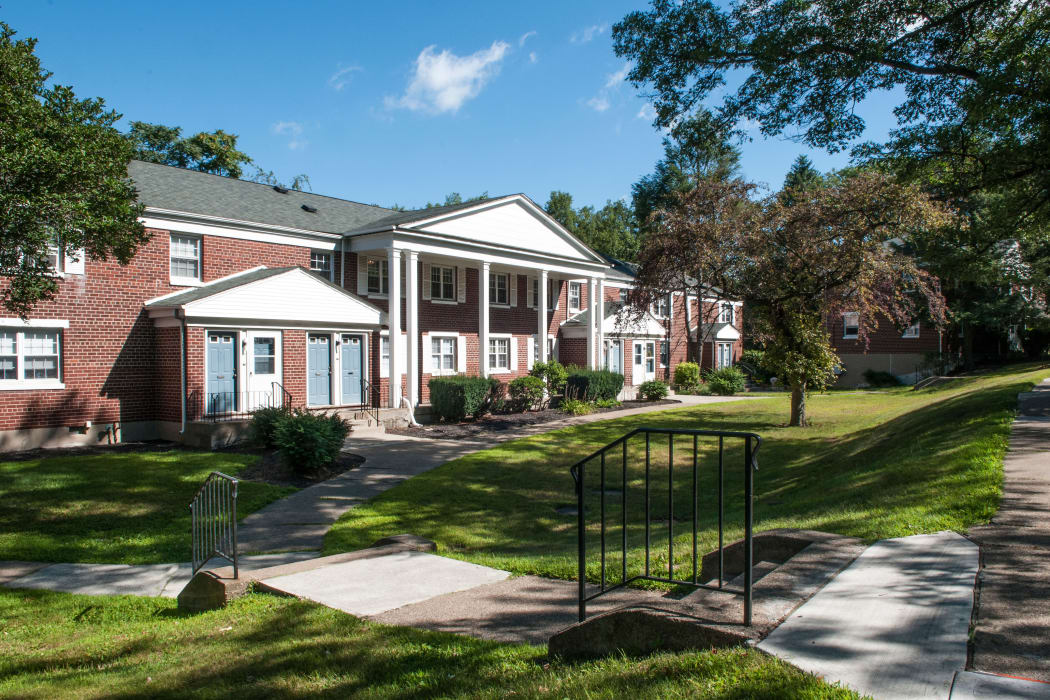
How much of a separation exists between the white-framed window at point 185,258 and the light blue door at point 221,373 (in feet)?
7.43

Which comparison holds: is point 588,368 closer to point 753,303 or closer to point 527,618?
point 753,303

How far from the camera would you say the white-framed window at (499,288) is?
2755 centimetres

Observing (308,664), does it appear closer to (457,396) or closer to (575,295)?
(457,396)

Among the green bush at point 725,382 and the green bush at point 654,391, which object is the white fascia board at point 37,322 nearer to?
the green bush at point 654,391

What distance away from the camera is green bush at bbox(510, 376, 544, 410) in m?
25.0

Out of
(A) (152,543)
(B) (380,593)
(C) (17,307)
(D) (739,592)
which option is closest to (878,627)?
(D) (739,592)

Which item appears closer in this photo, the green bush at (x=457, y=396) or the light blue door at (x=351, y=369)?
the light blue door at (x=351, y=369)

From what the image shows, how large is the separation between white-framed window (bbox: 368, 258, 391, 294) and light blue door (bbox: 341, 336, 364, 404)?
2.55 metres

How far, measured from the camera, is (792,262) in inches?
728

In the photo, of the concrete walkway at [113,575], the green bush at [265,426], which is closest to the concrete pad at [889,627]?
the concrete walkway at [113,575]

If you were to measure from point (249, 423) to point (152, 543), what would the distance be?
25.2 feet

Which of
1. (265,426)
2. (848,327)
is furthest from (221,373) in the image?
(848,327)

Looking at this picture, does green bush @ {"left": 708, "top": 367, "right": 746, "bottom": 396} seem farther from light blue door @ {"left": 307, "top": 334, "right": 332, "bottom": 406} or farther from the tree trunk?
light blue door @ {"left": 307, "top": 334, "right": 332, "bottom": 406}

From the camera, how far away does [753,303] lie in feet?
66.7
